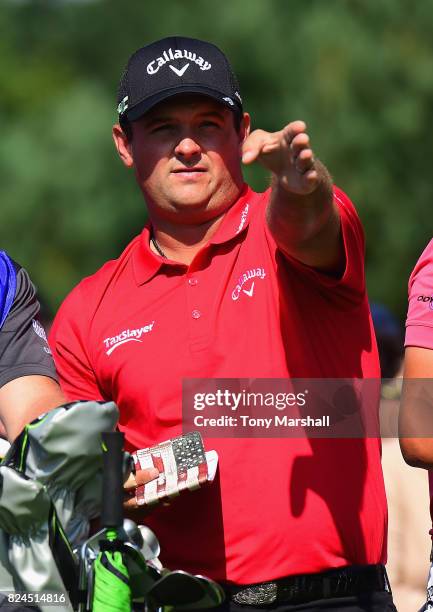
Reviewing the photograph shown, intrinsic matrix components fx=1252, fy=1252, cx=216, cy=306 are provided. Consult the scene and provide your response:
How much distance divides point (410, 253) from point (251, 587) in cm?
1600

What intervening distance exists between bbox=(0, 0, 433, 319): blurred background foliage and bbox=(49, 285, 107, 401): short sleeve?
42.7 feet

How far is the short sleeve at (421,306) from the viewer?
139 inches

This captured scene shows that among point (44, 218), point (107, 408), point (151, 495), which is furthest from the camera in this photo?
point (44, 218)

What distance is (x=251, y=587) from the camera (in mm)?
3533

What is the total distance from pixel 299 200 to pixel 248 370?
0.58 m

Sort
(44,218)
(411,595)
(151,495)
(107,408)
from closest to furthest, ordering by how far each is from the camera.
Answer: (107,408) → (151,495) → (411,595) → (44,218)

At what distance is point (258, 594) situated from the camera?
3.52 meters

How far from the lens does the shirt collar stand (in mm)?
3879

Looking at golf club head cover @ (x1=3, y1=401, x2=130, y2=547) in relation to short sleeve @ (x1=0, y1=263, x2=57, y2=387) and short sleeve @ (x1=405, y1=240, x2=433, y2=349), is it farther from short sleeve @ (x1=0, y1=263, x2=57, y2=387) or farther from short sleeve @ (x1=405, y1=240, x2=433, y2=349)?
short sleeve @ (x1=405, y1=240, x2=433, y2=349)

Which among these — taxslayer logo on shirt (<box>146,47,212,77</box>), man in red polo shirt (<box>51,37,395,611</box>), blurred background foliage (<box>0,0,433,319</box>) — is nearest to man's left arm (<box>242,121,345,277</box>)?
man in red polo shirt (<box>51,37,395,611</box>)

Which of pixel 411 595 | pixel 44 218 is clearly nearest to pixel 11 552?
pixel 411 595

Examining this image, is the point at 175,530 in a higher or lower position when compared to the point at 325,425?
lower

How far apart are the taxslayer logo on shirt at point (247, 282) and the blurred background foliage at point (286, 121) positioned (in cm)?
1318

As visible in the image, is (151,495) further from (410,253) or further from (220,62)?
(410,253)
